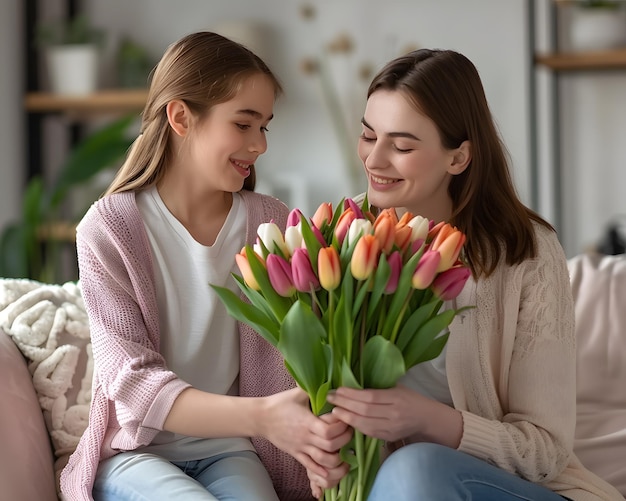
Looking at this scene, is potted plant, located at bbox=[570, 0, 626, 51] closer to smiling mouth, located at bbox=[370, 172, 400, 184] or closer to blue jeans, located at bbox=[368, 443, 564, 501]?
smiling mouth, located at bbox=[370, 172, 400, 184]

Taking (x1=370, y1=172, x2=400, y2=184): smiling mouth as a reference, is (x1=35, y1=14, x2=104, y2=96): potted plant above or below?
above

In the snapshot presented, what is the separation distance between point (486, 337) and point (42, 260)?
283 cm

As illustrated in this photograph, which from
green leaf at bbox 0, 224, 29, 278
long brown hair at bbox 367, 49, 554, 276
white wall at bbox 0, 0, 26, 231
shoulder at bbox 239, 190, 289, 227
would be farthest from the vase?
long brown hair at bbox 367, 49, 554, 276

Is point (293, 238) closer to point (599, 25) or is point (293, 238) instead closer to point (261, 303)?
point (261, 303)

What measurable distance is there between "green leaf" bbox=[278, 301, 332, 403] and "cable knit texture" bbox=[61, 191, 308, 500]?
24cm

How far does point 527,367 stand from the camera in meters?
1.48

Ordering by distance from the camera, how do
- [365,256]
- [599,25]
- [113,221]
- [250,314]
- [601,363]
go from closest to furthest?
[365,256], [250,314], [113,221], [601,363], [599,25]

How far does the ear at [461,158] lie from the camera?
1.56 metres

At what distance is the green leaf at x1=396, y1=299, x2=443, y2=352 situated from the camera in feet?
3.87

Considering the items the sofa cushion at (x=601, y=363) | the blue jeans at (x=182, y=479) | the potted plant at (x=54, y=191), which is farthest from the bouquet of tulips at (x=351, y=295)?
the potted plant at (x=54, y=191)

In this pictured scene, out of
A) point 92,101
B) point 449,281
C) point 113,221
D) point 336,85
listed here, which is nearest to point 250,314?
point 449,281

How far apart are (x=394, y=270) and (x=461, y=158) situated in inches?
19.3

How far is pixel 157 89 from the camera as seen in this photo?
1582 millimetres

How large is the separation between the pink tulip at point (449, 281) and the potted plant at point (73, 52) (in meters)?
3.02
